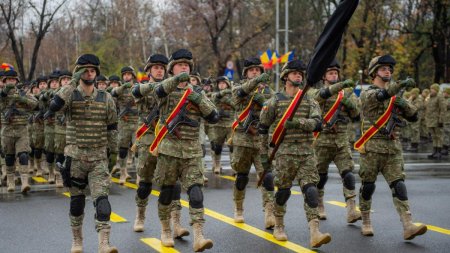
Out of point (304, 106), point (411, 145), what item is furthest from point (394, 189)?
point (411, 145)

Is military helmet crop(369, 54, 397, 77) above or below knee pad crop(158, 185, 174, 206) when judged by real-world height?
above

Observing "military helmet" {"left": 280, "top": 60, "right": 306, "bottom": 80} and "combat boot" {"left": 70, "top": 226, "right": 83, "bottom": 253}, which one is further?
"military helmet" {"left": 280, "top": 60, "right": 306, "bottom": 80}

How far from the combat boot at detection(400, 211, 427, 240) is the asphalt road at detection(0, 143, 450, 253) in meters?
0.12

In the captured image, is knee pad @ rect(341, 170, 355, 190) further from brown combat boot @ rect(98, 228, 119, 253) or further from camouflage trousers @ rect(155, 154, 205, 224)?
brown combat boot @ rect(98, 228, 119, 253)

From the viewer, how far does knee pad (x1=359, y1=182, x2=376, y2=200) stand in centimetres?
809

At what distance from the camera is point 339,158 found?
29.7 feet

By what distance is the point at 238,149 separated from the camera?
29.6 ft

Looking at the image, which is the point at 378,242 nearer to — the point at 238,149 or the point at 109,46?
the point at 238,149

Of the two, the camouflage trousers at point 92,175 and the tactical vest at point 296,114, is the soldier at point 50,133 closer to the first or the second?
the camouflage trousers at point 92,175

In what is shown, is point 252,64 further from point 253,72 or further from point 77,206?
point 77,206

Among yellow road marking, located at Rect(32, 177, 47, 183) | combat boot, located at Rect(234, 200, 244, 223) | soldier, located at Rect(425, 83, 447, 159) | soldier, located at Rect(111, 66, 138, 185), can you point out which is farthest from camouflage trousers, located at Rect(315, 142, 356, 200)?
soldier, located at Rect(425, 83, 447, 159)

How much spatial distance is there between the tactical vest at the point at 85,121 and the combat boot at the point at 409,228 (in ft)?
12.1

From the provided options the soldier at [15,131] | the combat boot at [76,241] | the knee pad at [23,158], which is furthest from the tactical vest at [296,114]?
the knee pad at [23,158]

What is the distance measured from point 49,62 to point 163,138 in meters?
62.4
